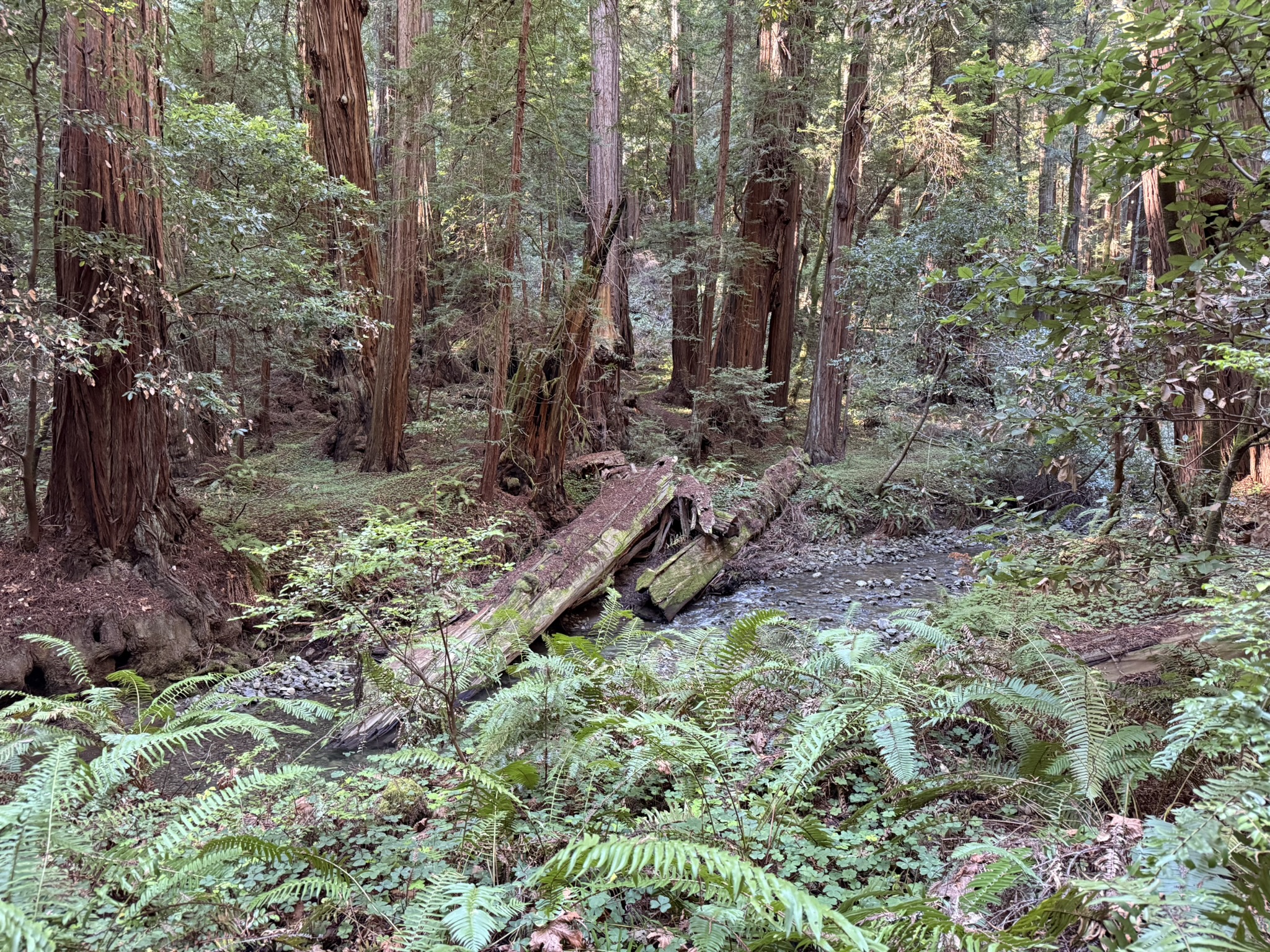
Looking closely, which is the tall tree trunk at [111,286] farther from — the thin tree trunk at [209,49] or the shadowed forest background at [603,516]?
the thin tree trunk at [209,49]

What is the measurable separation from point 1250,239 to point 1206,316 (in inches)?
28.8

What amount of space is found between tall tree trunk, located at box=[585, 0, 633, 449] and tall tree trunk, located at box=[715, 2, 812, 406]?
3.07 meters

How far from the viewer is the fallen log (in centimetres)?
497

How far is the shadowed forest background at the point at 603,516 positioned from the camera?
228 centimetres

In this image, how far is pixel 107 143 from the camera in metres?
5.89

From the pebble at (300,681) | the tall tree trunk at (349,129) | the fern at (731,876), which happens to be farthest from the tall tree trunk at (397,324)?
the fern at (731,876)

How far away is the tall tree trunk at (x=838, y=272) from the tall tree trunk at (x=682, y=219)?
3.32 m

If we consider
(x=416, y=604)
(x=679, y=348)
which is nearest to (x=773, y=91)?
(x=679, y=348)

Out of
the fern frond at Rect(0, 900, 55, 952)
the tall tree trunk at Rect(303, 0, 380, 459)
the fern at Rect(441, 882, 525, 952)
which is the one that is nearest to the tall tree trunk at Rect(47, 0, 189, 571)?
the tall tree trunk at Rect(303, 0, 380, 459)

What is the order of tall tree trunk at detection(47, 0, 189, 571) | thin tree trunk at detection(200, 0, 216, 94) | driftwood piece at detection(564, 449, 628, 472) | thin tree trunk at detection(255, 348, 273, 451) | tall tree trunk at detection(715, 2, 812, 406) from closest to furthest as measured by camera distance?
1. tall tree trunk at detection(47, 0, 189, 571)
2. thin tree trunk at detection(200, 0, 216, 94)
3. driftwood piece at detection(564, 449, 628, 472)
4. thin tree trunk at detection(255, 348, 273, 451)
5. tall tree trunk at detection(715, 2, 812, 406)

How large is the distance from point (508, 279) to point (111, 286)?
12.9 feet

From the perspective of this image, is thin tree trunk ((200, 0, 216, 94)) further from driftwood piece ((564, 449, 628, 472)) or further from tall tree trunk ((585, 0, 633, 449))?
driftwood piece ((564, 449, 628, 472))

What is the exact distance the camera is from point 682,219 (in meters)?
17.2

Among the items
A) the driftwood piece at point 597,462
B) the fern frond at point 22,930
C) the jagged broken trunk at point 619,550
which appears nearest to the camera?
the fern frond at point 22,930
